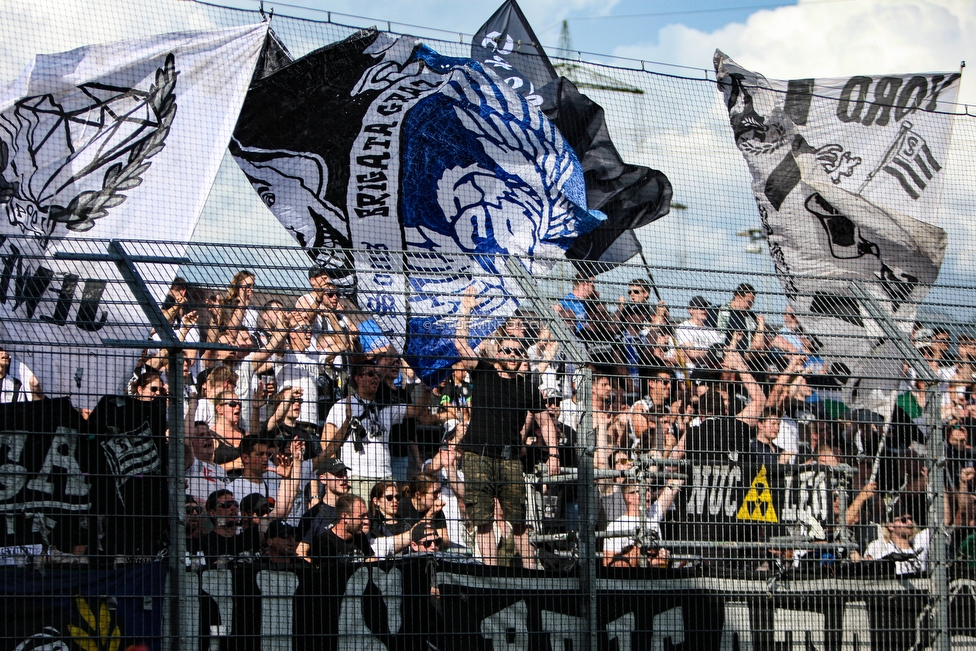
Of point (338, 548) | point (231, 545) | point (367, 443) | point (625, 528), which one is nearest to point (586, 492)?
point (625, 528)

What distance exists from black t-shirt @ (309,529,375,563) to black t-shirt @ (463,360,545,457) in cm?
71

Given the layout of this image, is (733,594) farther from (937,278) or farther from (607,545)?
(937,278)

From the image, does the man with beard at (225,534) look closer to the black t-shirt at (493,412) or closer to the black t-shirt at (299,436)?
the black t-shirt at (299,436)

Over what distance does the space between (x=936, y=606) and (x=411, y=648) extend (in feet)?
10.5

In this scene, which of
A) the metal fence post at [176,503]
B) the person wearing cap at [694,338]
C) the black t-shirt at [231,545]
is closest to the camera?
the metal fence post at [176,503]

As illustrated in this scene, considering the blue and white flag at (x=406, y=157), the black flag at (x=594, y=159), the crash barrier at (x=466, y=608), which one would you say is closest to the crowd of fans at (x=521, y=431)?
the crash barrier at (x=466, y=608)

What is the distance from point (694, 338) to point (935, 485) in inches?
70.3

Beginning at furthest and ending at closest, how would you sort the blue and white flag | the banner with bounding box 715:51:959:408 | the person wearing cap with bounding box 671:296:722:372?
the banner with bounding box 715:51:959:408
the blue and white flag
the person wearing cap with bounding box 671:296:722:372

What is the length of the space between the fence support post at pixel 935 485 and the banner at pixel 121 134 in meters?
4.91

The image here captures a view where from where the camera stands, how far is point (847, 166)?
32.5 ft

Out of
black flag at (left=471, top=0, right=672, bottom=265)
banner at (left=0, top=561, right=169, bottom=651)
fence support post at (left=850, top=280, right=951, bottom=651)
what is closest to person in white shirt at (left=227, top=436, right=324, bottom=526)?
banner at (left=0, top=561, right=169, bottom=651)

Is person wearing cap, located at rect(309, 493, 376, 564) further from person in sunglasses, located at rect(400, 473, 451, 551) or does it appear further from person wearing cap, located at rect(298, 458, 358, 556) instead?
person in sunglasses, located at rect(400, 473, 451, 551)

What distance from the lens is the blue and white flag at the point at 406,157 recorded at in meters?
8.19

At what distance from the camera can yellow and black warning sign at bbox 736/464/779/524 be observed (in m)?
5.71
